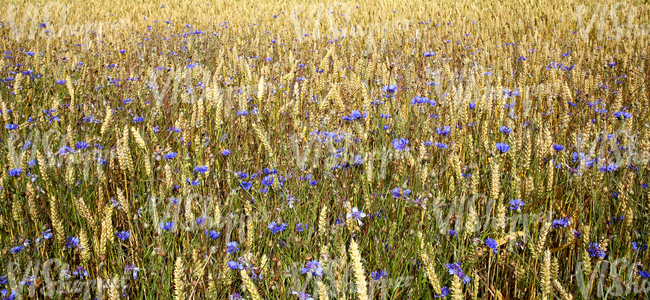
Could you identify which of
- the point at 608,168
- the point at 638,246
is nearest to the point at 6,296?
the point at 638,246

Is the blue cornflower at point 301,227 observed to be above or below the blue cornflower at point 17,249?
below

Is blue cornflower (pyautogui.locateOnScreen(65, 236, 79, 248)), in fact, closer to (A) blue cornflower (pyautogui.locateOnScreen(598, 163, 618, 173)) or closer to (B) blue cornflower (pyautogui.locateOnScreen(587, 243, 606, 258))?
(B) blue cornflower (pyautogui.locateOnScreen(587, 243, 606, 258))

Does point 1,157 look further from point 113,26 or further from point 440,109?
point 113,26

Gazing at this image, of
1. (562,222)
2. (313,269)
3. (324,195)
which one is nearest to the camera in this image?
(313,269)

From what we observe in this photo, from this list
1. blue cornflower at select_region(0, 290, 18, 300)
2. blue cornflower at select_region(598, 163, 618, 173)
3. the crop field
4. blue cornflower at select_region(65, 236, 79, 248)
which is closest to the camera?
blue cornflower at select_region(0, 290, 18, 300)

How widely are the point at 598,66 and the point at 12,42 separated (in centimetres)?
568

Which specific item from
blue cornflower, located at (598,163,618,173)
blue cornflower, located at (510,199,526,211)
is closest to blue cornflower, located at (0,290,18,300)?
blue cornflower, located at (510,199,526,211)

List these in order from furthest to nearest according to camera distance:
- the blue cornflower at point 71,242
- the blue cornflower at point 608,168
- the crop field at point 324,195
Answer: the blue cornflower at point 608,168 < the blue cornflower at point 71,242 < the crop field at point 324,195

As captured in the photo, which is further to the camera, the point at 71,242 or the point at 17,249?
the point at 71,242

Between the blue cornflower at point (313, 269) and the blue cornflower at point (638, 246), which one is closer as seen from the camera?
the blue cornflower at point (313, 269)

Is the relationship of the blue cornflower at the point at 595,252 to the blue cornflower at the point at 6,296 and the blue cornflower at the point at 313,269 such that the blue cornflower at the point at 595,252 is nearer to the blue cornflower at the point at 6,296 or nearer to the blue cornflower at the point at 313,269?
the blue cornflower at the point at 313,269

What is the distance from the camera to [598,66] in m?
3.71

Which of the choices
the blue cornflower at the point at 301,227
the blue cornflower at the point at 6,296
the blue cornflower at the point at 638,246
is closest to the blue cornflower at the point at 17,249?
the blue cornflower at the point at 6,296

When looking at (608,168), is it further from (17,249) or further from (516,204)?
(17,249)
